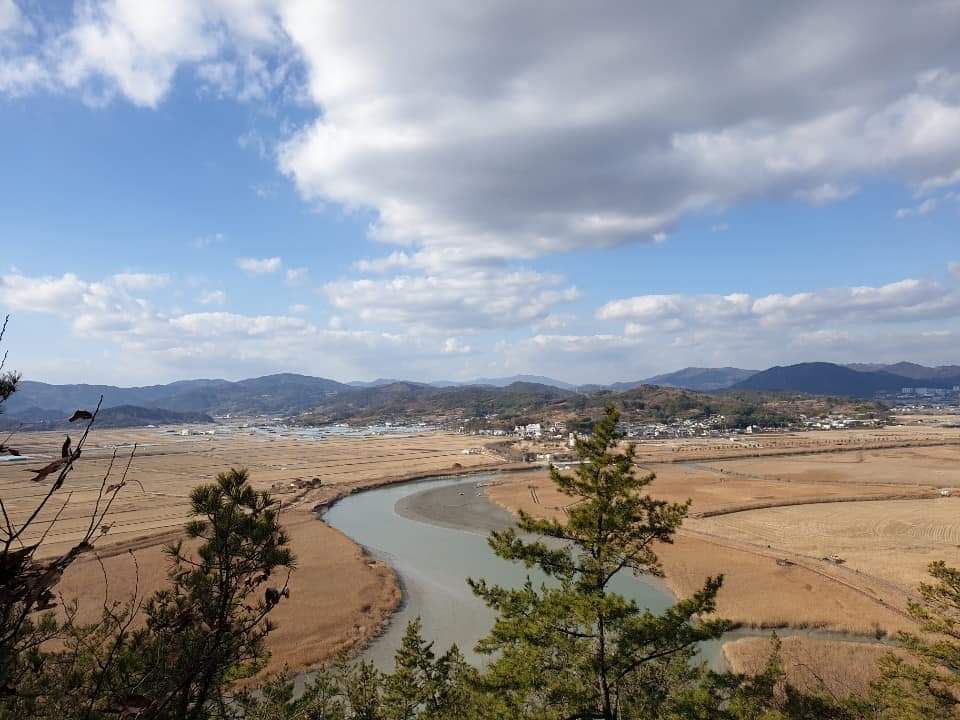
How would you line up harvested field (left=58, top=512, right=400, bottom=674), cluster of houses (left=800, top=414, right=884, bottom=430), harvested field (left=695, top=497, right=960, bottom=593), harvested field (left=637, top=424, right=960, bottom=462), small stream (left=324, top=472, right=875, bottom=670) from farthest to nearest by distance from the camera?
cluster of houses (left=800, top=414, right=884, bottom=430)
harvested field (left=637, top=424, right=960, bottom=462)
harvested field (left=695, top=497, right=960, bottom=593)
small stream (left=324, top=472, right=875, bottom=670)
harvested field (left=58, top=512, right=400, bottom=674)

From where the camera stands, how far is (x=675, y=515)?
33.6ft

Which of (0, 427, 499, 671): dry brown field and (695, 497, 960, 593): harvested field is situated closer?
(0, 427, 499, 671): dry brown field

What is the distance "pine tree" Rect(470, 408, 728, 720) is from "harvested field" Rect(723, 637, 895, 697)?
37.8 feet

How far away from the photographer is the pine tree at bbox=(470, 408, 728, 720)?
9.86 m

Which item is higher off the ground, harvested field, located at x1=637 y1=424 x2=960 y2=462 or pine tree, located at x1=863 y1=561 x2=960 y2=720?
pine tree, located at x1=863 y1=561 x2=960 y2=720

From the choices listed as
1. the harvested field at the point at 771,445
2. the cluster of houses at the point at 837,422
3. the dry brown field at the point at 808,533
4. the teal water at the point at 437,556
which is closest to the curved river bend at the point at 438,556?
the teal water at the point at 437,556

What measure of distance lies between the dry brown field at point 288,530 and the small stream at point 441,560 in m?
1.54

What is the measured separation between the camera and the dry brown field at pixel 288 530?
78.8 feet

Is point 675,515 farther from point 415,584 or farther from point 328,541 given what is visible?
point 328,541

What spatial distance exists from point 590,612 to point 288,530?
37327mm

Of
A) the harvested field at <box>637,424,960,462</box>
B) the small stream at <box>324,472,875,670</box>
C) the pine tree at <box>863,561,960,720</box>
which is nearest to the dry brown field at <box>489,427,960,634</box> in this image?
the small stream at <box>324,472,875,670</box>

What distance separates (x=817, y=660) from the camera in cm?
2047

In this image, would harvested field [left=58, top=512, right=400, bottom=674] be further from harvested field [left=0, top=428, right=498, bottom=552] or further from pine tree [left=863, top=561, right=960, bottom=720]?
pine tree [left=863, top=561, right=960, bottom=720]

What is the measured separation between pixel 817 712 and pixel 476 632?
567 inches
